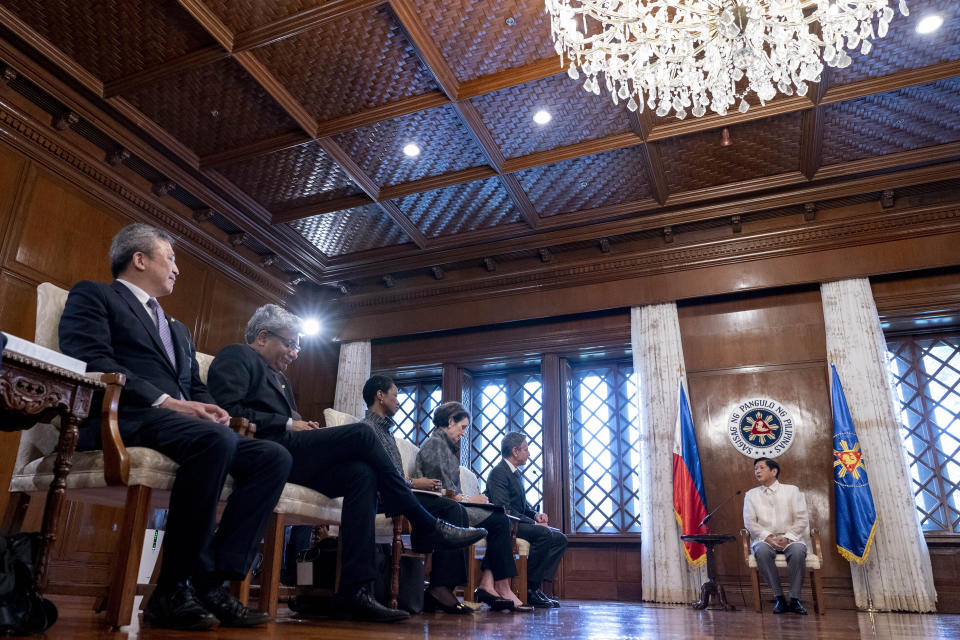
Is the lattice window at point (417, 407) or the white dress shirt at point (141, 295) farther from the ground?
the lattice window at point (417, 407)

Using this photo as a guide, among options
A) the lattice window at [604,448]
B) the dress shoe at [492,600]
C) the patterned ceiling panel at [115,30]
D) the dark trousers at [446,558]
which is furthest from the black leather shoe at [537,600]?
the patterned ceiling panel at [115,30]

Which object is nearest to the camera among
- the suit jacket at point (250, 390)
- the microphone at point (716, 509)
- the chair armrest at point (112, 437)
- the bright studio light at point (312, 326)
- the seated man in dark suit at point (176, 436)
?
the seated man in dark suit at point (176, 436)

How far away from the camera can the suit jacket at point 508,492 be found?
14.9ft

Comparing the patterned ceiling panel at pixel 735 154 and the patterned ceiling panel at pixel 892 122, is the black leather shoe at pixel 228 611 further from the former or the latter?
the patterned ceiling panel at pixel 892 122

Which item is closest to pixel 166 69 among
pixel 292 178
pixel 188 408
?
pixel 292 178

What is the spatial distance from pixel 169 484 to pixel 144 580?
9.01ft

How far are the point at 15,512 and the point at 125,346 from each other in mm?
570

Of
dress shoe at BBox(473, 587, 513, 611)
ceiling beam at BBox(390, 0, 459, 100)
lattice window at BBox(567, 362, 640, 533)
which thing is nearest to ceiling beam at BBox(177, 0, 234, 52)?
ceiling beam at BBox(390, 0, 459, 100)

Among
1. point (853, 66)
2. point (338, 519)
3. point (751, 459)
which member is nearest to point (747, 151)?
point (853, 66)

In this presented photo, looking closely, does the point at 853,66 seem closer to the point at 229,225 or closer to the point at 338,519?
the point at 338,519

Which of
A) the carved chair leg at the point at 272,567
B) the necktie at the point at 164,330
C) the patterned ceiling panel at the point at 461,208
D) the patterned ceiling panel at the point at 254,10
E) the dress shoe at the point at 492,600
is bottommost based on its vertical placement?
the dress shoe at the point at 492,600

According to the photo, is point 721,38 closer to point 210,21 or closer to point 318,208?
point 210,21

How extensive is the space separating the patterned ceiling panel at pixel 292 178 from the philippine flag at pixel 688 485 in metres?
3.32

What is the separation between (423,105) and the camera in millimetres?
4602
